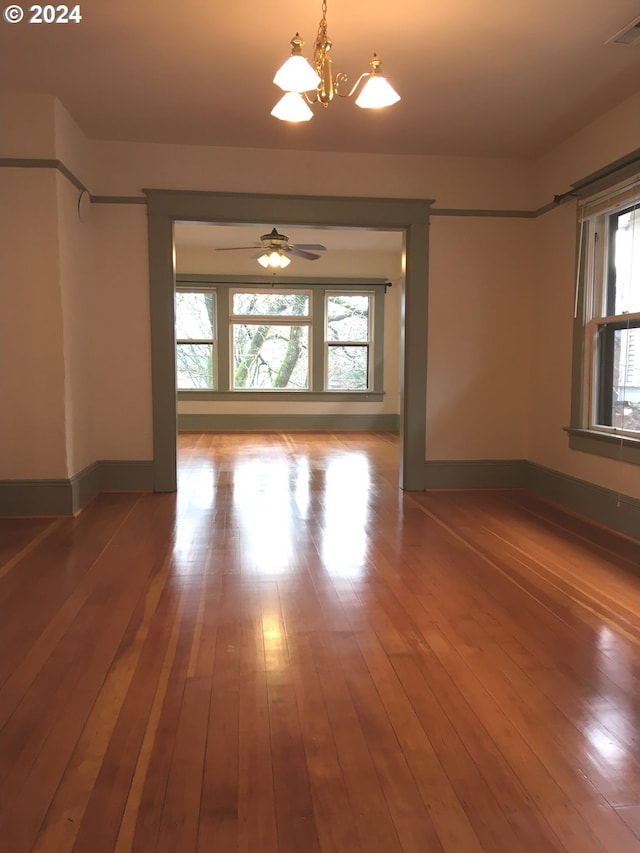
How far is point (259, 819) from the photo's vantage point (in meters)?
Answer: 1.53

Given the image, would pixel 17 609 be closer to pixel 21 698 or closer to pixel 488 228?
pixel 21 698

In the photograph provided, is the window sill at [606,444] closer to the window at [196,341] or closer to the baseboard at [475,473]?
the baseboard at [475,473]

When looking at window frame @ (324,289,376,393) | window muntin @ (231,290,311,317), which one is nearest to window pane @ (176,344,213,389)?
window muntin @ (231,290,311,317)

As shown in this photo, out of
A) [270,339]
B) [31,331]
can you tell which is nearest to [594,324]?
[31,331]

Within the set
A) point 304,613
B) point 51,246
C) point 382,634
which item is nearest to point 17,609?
point 304,613

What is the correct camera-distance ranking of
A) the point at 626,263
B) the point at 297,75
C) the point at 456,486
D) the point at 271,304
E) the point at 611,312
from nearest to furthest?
the point at 297,75 < the point at 626,263 < the point at 611,312 < the point at 456,486 < the point at 271,304

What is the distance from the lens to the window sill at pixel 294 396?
1021 cm

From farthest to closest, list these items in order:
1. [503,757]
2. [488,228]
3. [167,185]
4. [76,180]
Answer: [488,228], [167,185], [76,180], [503,757]

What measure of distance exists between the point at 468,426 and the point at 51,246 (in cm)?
368

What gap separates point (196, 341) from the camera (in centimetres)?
1030

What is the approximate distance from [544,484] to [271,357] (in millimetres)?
6118

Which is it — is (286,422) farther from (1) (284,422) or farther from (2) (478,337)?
(2) (478,337)

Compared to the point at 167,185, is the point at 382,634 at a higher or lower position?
lower

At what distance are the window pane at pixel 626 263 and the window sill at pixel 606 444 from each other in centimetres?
87
